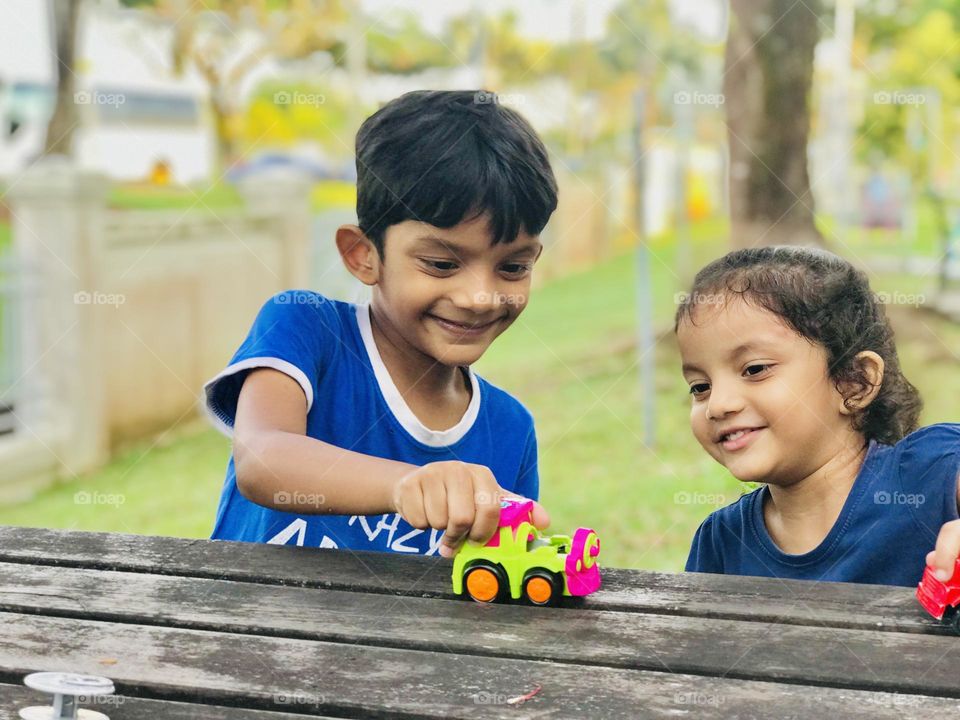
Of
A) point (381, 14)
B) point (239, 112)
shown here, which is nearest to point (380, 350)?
point (381, 14)

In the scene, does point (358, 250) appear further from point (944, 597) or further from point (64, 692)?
point (64, 692)

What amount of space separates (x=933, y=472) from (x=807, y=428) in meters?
0.20

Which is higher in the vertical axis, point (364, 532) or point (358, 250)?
point (358, 250)

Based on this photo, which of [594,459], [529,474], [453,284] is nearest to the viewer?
[453,284]

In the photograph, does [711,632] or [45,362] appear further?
[45,362]

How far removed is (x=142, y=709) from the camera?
3.57ft

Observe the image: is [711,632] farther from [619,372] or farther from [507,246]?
[619,372]

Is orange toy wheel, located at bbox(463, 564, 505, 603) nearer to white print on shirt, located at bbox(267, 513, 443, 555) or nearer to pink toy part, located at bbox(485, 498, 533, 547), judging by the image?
pink toy part, located at bbox(485, 498, 533, 547)

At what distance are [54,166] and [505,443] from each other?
18.1ft

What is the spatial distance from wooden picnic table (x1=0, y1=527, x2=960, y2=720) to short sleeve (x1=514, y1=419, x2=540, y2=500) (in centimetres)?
74

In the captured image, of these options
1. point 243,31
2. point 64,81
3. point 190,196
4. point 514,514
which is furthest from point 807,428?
point 190,196

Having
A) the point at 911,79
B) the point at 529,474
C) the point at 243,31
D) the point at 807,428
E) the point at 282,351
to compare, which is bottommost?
the point at 529,474

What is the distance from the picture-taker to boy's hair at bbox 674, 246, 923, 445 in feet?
6.38

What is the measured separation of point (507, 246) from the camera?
6.68ft
